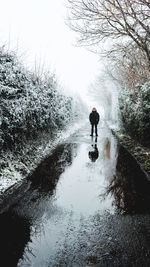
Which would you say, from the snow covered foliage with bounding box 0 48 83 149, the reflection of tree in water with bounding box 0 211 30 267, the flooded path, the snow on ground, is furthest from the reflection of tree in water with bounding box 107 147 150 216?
the snow covered foliage with bounding box 0 48 83 149

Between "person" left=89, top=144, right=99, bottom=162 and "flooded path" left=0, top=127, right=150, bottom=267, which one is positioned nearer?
"flooded path" left=0, top=127, right=150, bottom=267

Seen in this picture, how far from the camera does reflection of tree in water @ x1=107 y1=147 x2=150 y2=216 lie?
22.6 feet

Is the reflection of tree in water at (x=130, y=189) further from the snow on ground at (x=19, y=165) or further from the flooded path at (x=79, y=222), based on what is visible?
the snow on ground at (x=19, y=165)

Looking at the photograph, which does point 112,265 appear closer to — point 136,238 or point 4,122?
point 136,238

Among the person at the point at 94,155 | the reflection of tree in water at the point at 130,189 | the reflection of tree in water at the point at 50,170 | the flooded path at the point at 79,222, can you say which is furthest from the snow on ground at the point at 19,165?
the reflection of tree in water at the point at 130,189

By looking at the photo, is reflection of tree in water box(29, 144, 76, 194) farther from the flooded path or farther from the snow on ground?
the snow on ground

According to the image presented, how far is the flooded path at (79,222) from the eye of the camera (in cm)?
454

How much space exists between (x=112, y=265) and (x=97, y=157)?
32.0ft

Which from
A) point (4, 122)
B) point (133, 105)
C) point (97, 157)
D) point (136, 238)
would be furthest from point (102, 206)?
point (133, 105)

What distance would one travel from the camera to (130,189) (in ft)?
27.4

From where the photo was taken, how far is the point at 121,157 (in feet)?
45.4

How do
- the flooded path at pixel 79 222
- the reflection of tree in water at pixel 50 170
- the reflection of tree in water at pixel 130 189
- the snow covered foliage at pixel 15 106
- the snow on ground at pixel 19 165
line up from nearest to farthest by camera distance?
1. the flooded path at pixel 79 222
2. the reflection of tree in water at pixel 130 189
3. the snow on ground at pixel 19 165
4. the reflection of tree in water at pixel 50 170
5. the snow covered foliage at pixel 15 106

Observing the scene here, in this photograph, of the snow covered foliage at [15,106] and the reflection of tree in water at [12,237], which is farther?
the snow covered foliage at [15,106]

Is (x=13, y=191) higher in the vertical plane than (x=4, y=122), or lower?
lower
